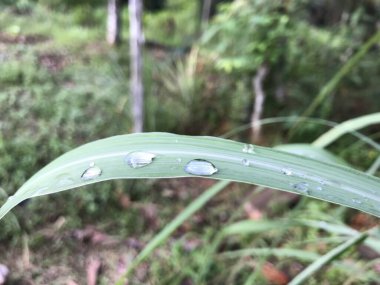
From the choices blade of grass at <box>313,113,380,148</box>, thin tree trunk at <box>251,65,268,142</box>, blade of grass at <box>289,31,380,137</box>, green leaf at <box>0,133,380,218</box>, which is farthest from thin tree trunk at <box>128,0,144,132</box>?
green leaf at <box>0,133,380,218</box>

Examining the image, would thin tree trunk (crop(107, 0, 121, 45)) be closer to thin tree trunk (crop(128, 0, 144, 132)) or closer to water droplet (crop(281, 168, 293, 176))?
thin tree trunk (crop(128, 0, 144, 132))

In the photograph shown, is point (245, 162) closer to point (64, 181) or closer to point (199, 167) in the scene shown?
point (199, 167)

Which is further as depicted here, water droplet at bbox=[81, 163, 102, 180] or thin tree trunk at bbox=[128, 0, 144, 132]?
thin tree trunk at bbox=[128, 0, 144, 132]

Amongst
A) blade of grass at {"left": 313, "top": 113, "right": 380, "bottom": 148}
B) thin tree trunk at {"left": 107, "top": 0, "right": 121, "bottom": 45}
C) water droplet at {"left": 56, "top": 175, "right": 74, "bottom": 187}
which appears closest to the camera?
water droplet at {"left": 56, "top": 175, "right": 74, "bottom": 187}

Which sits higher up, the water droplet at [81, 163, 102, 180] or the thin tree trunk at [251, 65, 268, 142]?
the thin tree trunk at [251, 65, 268, 142]

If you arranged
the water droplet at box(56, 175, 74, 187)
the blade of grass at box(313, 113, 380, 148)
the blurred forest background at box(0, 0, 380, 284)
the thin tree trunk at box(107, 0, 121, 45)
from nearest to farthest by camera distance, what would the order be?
1. the water droplet at box(56, 175, 74, 187)
2. the blade of grass at box(313, 113, 380, 148)
3. the blurred forest background at box(0, 0, 380, 284)
4. the thin tree trunk at box(107, 0, 121, 45)

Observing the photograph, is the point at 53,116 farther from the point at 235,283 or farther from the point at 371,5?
the point at 371,5

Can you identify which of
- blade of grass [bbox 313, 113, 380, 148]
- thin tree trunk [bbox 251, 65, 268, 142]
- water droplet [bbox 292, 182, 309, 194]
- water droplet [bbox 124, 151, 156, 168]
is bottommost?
water droplet [bbox 124, 151, 156, 168]
